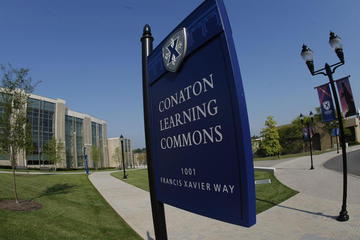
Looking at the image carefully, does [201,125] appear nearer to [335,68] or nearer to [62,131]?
[335,68]

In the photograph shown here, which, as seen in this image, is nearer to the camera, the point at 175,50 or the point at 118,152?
the point at 175,50

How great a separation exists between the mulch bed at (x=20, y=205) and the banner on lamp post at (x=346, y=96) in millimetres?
11682

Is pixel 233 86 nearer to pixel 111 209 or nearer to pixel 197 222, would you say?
pixel 197 222

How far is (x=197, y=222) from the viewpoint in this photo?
26.5ft

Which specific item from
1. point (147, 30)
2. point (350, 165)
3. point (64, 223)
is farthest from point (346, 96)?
point (350, 165)

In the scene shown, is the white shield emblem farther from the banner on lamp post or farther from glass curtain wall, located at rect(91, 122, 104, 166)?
glass curtain wall, located at rect(91, 122, 104, 166)

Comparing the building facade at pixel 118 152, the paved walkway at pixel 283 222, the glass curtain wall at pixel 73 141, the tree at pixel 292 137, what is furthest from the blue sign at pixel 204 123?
the building facade at pixel 118 152

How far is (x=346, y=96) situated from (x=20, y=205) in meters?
12.5

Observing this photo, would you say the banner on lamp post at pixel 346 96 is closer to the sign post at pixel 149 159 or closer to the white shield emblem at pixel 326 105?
the white shield emblem at pixel 326 105

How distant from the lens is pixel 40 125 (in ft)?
173

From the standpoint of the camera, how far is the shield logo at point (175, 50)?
1.82 metres

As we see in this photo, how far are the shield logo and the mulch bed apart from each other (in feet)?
30.8

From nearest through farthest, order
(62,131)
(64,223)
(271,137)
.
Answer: (64,223) → (271,137) → (62,131)

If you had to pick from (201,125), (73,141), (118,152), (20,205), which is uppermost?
(73,141)
